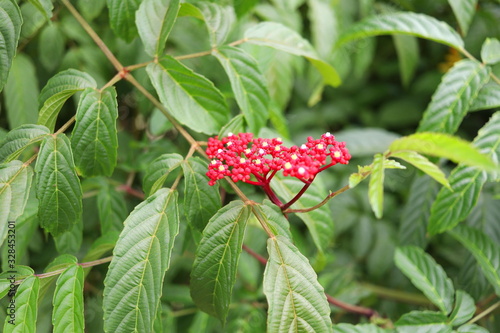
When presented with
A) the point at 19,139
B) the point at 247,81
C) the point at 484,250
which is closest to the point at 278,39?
the point at 247,81

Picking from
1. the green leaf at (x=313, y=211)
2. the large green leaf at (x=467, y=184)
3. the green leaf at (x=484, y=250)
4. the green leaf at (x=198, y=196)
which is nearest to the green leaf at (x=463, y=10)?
the large green leaf at (x=467, y=184)

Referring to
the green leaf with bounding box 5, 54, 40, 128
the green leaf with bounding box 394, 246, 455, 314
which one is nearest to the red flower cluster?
the green leaf with bounding box 394, 246, 455, 314

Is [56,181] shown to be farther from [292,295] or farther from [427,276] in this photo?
[427,276]

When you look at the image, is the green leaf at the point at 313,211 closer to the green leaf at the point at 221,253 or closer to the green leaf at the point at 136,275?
the green leaf at the point at 221,253

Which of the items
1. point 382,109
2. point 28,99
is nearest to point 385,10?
point 382,109

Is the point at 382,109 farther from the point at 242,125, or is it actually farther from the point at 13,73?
the point at 13,73
